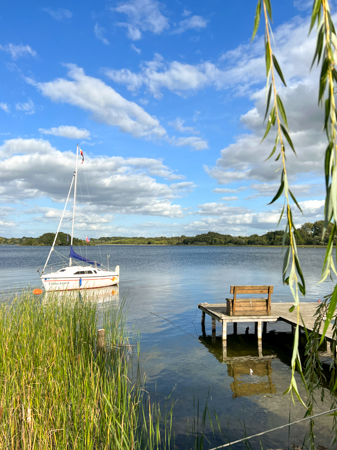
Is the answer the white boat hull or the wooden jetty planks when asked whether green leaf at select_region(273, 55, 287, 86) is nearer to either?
the wooden jetty planks

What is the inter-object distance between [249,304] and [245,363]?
2110mm

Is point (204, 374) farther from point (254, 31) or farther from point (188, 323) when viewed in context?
point (254, 31)

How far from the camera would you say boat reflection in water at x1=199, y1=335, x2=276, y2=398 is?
330 inches

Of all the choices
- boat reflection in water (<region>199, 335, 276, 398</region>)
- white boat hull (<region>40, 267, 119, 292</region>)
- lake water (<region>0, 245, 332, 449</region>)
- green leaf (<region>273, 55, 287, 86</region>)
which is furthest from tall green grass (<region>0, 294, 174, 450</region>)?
white boat hull (<region>40, 267, 119, 292</region>)

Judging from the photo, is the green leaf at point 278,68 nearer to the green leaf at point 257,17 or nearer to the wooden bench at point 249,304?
the green leaf at point 257,17

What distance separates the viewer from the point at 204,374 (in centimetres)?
936

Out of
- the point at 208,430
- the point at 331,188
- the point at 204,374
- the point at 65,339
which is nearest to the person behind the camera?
the point at 331,188

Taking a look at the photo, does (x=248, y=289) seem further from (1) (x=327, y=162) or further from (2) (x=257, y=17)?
(2) (x=257, y=17)

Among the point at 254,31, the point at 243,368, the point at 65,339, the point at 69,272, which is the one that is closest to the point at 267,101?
the point at 254,31

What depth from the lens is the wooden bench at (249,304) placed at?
37.1 ft

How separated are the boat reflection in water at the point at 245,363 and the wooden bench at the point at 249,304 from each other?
4.68 ft

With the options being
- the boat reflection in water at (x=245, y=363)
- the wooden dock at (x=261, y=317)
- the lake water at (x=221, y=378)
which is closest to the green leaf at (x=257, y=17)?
the lake water at (x=221, y=378)

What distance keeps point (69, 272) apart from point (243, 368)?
56.6 ft

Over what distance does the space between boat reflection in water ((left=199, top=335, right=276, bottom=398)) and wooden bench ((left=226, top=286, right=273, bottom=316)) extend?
1.42m
